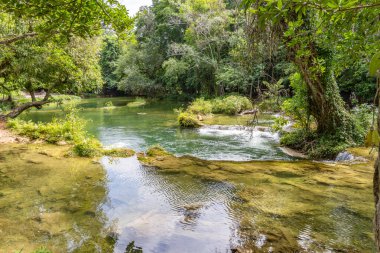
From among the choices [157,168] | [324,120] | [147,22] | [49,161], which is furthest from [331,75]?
[147,22]

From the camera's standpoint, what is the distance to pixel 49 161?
9.00 meters

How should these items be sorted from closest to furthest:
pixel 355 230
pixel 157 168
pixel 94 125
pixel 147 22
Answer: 1. pixel 355 230
2. pixel 157 168
3. pixel 94 125
4. pixel 147 22

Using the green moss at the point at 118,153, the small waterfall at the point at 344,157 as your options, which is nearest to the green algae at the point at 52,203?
the green moss at the point at 118,153

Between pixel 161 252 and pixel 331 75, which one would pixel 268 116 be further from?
pixel 161 252

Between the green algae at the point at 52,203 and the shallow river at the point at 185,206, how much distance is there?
2cm

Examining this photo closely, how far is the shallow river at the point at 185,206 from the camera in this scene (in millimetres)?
4418

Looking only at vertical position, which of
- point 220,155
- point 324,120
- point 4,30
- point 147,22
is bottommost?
point 220,155

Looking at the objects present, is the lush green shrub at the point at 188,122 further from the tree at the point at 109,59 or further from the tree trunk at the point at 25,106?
the tree at the point at 109,59

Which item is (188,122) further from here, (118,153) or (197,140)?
(118,153)

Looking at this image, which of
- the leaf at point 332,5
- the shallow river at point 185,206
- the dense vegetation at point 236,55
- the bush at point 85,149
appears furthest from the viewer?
the bush at point 85,149

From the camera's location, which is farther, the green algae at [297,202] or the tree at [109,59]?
the tree at [109,59]

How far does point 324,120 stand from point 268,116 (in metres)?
9.78

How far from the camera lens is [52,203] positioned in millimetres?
5867

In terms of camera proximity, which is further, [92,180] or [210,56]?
[210,56]
